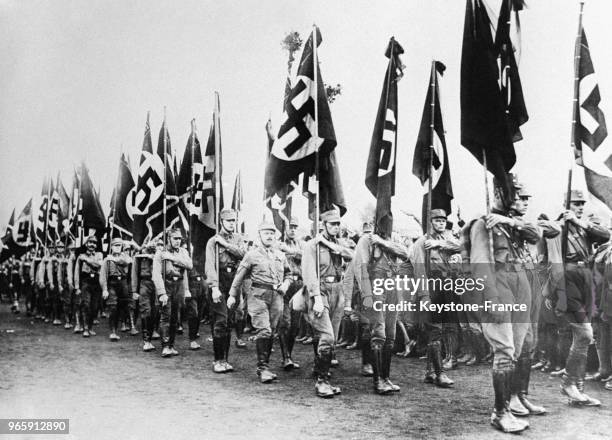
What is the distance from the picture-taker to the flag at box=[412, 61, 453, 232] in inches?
280

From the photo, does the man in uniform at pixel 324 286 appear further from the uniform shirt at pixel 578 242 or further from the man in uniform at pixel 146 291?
the man in uniform at pixel 146 291

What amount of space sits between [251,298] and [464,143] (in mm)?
3239

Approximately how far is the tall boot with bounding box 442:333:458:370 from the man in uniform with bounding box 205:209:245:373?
9.89 ft

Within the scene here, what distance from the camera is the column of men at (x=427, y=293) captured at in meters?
5.12

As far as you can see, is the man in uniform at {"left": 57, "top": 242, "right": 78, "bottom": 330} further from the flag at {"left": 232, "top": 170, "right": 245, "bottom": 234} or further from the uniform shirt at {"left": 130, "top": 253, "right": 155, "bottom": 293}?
the flag at {"left": 232, "top": 170, "right": 245, "bottom": 234}

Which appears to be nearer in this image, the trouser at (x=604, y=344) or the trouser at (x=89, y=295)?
the trouser at (x=604, y=344)

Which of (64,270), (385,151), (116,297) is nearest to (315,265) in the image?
(385,151)

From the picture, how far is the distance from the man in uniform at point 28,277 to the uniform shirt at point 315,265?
36.7ft

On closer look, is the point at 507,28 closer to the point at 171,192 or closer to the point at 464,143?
the point at 464,143

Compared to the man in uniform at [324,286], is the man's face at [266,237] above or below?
above

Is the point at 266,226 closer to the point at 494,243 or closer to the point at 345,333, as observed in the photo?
the point at 494,243

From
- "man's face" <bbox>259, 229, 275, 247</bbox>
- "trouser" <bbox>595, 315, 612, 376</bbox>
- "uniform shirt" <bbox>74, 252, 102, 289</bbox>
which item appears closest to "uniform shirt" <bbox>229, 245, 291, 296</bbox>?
"man's face" <bbox>259, 229, 275, 247</bbox>

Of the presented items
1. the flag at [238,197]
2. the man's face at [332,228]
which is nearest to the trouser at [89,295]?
the flag at [238,197]

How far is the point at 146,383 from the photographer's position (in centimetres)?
654
